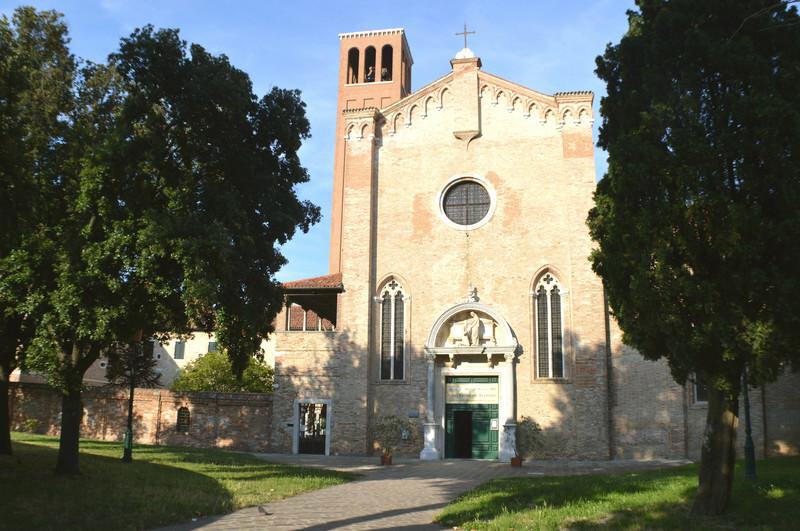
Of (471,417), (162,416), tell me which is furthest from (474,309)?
(162,416)

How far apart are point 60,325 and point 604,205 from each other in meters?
9.73

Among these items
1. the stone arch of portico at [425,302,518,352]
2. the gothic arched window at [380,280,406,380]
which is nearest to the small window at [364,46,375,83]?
the gothic arched window at [380,280,406,380]

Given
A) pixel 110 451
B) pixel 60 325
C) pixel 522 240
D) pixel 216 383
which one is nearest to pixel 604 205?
pixel 60 325

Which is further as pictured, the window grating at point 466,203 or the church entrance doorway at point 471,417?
the window grating at point 466,203

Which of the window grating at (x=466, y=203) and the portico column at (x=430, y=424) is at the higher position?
the window grating at (x=466, y=203)

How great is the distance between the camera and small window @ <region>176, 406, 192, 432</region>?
27125 mm

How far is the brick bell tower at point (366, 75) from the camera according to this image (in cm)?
4094

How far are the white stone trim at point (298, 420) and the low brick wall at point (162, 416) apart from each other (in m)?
1.05

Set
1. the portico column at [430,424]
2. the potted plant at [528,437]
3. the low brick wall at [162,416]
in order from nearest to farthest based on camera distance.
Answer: the potted plant at [528,437]
the portico column at [430,424]
the low brick wall at [162,416]

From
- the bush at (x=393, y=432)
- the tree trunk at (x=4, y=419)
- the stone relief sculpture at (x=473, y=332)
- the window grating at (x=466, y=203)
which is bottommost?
the bush at (x=393, y=432)

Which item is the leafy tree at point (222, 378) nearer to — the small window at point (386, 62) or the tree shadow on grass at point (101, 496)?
the small window at point (386, 62)

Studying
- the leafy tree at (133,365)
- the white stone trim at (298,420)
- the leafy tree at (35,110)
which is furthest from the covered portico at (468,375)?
the leafy tree at (35,110)

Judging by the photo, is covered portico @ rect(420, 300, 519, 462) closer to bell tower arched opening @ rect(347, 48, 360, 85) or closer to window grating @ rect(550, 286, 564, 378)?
window grating @ rect(550, 286, 564, 378)

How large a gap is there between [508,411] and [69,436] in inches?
559
